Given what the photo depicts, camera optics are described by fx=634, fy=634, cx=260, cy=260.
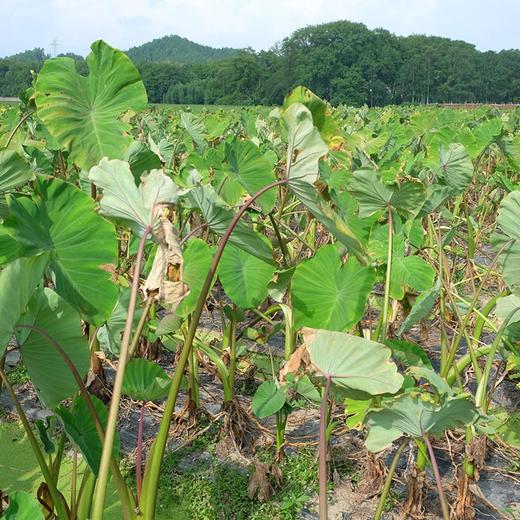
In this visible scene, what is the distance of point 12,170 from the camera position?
109 cm

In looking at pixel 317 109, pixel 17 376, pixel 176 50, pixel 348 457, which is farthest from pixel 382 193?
pixel 176 50

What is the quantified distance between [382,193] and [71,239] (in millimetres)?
790

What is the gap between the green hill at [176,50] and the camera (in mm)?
126775

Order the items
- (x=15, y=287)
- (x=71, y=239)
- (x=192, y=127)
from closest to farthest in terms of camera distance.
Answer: (x=15, y=287), (x=71, y=239), (x=192, y=127)

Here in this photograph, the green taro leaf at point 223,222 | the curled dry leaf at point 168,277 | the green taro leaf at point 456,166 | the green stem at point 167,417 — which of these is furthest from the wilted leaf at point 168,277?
the green taro leaf at point 456,166

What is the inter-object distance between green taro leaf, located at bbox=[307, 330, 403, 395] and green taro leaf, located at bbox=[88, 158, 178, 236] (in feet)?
0.99

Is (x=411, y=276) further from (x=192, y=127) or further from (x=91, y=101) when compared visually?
(x=192, y=127)

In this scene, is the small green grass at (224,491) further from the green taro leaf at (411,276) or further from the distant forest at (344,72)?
the distant forest at (344,72)

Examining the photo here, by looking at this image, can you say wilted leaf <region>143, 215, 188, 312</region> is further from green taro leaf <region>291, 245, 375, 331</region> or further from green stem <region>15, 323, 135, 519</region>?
green taro leaf <region>291, 245, 375, 331</region>

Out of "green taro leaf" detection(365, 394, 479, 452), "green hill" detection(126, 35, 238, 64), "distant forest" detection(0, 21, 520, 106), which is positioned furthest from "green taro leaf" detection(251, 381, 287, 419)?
"green hill" detection(126, 35, 238, 64)

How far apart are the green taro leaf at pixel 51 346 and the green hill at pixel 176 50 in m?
129

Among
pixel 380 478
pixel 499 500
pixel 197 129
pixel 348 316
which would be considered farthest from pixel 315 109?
pixel 197 129

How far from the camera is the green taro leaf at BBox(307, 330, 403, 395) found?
0.93m

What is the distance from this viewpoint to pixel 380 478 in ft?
5.49
